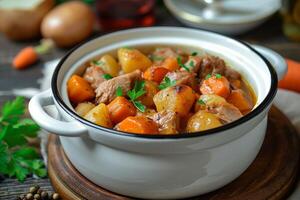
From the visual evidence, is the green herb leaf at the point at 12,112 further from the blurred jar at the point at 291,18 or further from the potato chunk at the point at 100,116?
the blurred jar at the point at 291,18

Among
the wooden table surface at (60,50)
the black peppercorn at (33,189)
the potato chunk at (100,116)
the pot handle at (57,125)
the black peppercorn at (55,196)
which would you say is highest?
the pot handle at (57,125)

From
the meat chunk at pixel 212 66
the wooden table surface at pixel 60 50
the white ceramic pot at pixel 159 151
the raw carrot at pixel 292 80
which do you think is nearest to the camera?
the white ceramic pot at pixel 159 151

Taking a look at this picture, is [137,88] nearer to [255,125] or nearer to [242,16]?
[255,125]

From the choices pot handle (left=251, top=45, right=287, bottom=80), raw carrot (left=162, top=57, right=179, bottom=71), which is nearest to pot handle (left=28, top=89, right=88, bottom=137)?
raw carrot (left=162, top=57, right=179, bottom=71)

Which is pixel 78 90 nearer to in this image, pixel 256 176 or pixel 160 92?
pixel 160 92

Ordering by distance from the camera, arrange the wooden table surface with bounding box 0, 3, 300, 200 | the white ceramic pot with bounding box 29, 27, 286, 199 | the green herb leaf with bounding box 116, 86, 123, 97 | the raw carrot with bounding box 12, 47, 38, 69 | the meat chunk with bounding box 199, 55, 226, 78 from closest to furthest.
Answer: the white ceramic pot with bounding box 29, 27, 286, 199, the green herb leaf with bounding box 116, 86, 123, 97, the meat chunk with bounding box 199, 55, 226, 78, the wooden table surface with bounding box 0, 3, 300, 200, the raw carrot with bounding box 12, 47, 38, 69

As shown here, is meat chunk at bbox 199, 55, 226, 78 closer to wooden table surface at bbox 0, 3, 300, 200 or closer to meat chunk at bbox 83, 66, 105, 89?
meat chunk at bbox 83, 66, 105, 89

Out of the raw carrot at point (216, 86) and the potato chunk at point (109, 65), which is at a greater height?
the raw carrot at point (216, 86)

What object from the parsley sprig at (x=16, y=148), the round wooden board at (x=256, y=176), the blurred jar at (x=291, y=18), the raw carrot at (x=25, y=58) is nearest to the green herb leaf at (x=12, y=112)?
the parsley sprig at (x=16, y=148)
